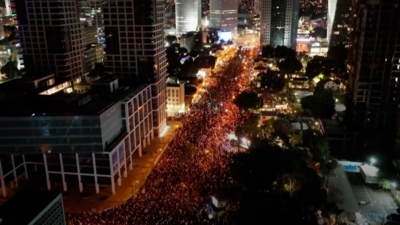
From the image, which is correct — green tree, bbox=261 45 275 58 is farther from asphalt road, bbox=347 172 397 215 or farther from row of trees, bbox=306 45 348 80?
asphalt road, bbox=347 172 397 215

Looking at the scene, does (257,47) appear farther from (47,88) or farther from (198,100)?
(47,88)

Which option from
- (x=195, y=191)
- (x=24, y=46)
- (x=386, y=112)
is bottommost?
(x=195, y=191)

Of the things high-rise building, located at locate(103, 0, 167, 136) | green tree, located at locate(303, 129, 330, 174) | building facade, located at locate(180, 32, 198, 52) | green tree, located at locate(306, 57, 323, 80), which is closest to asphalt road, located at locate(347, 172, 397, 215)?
green tree, located at locate(303, 129, 330, 174)

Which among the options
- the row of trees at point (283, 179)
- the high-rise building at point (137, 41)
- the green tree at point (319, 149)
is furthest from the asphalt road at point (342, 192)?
the high-rise building at point (137, 41)

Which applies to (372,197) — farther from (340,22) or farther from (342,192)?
(340,22)

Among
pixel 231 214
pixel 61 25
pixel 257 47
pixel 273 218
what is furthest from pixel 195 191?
pixel 257 47

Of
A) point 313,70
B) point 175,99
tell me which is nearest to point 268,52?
point 313,70

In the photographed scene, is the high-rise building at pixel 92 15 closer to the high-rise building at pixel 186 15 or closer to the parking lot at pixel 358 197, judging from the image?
the high-rise building at pixel 186 15
